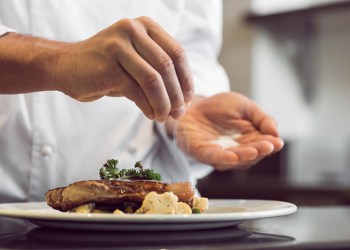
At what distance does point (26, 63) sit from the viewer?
3.20 feet

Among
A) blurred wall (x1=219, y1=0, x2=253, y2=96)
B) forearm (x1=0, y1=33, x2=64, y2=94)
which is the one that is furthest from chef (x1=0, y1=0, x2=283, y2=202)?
blurred wall (x1=219, y1=0, x2=253, y2=96)

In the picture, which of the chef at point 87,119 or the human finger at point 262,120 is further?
the human finger at point 262,120

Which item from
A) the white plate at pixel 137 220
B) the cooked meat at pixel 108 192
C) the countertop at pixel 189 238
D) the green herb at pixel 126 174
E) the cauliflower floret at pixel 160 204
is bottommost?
the countertop at pixel 189 238

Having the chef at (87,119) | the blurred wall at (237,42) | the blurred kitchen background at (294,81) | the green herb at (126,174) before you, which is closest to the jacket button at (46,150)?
the chef at (87,119)

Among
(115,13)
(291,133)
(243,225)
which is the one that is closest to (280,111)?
(291,133)

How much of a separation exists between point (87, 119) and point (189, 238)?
670 millimetres

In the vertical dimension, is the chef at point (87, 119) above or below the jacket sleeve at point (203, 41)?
below

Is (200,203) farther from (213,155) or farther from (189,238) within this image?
(213,155)

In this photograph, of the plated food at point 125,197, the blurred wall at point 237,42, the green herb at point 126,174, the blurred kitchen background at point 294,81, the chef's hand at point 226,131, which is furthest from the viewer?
the blurred wall at point 237,42

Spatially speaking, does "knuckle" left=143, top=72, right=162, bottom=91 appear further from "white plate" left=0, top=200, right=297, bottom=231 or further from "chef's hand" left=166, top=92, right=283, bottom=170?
"chef's hand" left=166, top=92, right=283, bottom=170

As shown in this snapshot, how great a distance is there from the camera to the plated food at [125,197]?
83 cm

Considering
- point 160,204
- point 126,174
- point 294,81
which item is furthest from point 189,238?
point 294,81

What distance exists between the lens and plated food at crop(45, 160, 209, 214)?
0.83 m

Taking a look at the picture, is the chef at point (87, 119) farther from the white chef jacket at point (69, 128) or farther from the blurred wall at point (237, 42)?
the blurred wall at point (237, 42)
